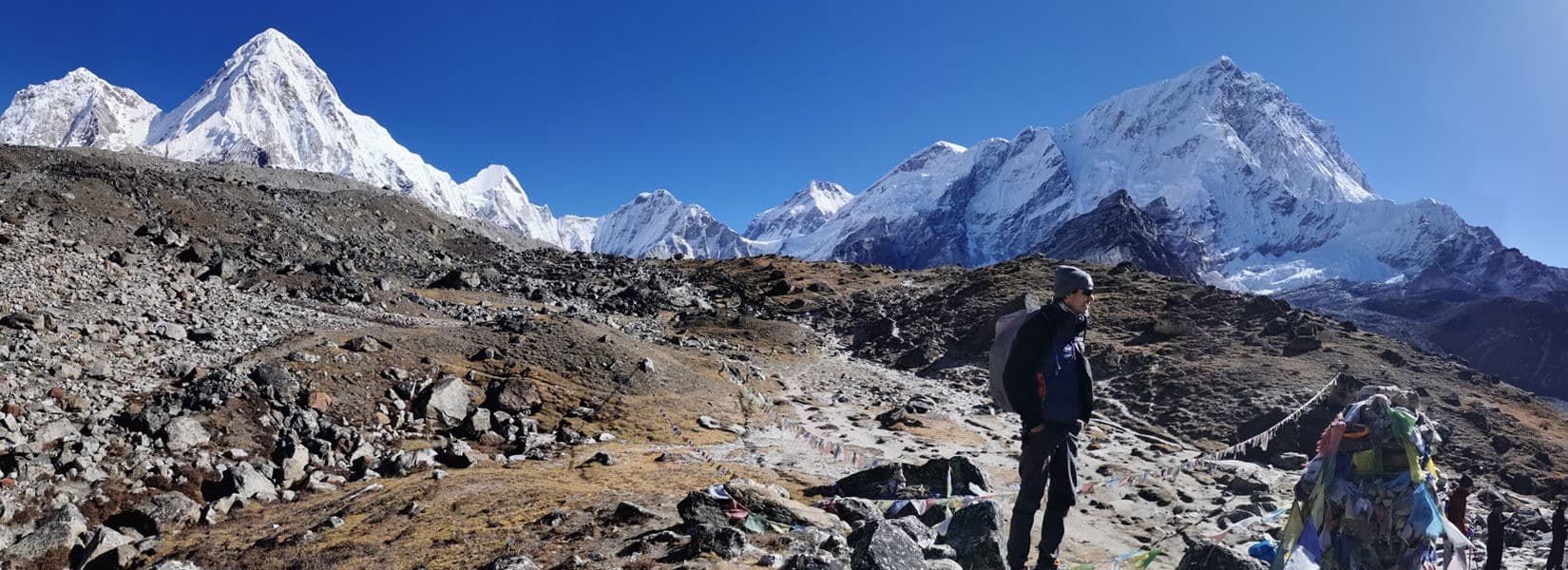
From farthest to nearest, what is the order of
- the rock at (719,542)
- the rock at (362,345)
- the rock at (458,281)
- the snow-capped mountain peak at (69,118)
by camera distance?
the snow-capped mountain peak at (69,118), the rock at (458,281), the rock at (362,345), the rock at (719,542)

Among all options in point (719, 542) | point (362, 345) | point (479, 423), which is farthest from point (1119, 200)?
point (719, 542)

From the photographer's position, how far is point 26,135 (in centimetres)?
17950

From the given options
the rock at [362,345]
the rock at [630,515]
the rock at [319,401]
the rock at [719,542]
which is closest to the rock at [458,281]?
the rock at [362,345]

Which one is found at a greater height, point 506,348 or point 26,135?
point 26,135

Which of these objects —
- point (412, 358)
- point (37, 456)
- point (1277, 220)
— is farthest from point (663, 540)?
point (1277, 220)

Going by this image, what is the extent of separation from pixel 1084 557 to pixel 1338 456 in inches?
155

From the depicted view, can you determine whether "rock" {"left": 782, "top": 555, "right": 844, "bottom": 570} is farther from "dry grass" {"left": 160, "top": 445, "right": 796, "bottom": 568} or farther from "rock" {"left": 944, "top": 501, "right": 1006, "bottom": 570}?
"dry grass" {"left": 160, "top": 445, "right": 796, "bottom": 568}

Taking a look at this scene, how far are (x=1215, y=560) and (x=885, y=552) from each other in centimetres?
346

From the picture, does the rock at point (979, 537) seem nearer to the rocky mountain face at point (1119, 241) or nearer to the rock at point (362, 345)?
the rock at point (362, 345)

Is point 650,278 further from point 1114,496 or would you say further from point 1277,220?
point 1277,220

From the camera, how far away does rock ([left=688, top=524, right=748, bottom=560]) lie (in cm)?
567

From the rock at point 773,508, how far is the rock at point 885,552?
66.1 inches

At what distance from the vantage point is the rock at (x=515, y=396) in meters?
14.5

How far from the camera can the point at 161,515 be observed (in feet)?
27.2
